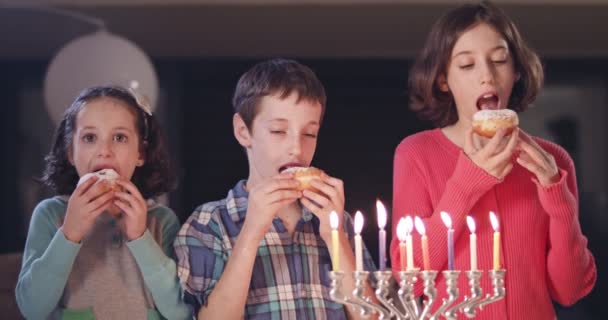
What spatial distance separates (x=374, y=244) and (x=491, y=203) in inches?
128

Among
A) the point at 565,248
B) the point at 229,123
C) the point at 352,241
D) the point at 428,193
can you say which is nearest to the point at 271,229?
the point at 352,241

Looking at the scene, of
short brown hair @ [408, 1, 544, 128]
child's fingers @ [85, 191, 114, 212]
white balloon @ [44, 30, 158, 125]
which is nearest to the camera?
child's fingers @ [85, 191, 114, 212]

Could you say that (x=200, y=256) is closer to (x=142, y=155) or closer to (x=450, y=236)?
(x=142, y=155)

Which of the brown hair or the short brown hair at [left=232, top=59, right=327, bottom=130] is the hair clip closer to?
the brown hair

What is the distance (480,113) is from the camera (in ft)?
5.67

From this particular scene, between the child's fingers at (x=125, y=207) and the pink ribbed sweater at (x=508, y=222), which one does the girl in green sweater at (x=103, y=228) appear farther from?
the pink ribbed sweater at (x=508, y=222)

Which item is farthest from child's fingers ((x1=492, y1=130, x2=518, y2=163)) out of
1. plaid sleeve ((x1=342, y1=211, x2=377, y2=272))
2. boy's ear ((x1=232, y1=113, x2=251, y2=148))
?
boy's ear ((x1=232, y1=113, x2=251, y2=148))

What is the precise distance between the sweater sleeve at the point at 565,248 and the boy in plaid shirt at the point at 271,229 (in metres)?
0.36

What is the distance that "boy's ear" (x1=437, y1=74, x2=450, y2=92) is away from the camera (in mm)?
1933

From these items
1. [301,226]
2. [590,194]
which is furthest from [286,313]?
[590,194]

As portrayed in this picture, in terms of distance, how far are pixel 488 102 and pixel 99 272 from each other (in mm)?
809

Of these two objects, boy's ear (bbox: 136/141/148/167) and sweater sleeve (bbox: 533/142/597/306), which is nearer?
sweater sleeve (bbox: 533/142/597/306)

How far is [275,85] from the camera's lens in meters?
1.86

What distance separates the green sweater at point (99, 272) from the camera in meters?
1.77
